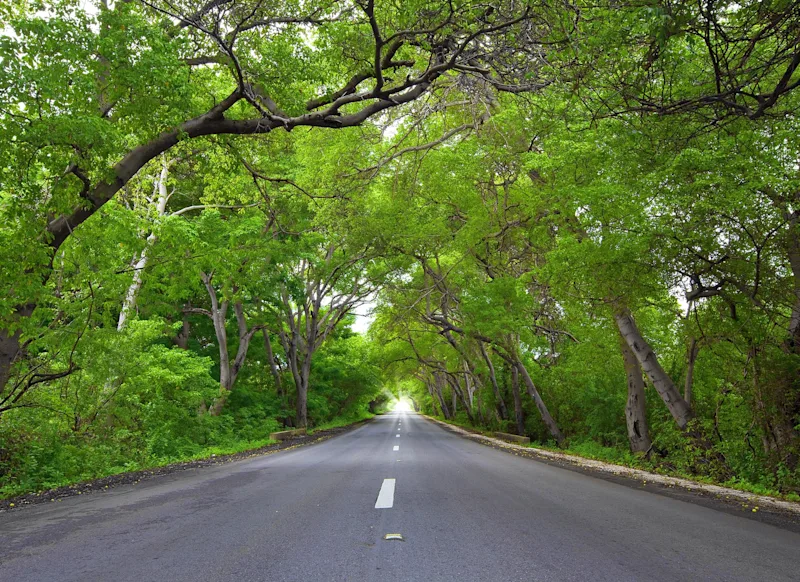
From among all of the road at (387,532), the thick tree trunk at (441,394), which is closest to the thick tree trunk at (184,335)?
the road at (387,532)

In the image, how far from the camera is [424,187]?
16234 millimetres

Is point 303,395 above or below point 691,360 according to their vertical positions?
below

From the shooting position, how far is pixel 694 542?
423 centimetres

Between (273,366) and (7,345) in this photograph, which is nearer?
(7,345)

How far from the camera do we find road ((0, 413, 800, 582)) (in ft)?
11.2

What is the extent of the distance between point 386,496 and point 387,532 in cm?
186

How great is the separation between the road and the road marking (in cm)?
3

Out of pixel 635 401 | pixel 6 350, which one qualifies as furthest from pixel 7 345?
pixel 635 401

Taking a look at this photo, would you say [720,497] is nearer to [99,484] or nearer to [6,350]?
[99,484]

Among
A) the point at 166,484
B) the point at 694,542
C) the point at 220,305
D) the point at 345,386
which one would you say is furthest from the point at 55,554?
the point at 345,386

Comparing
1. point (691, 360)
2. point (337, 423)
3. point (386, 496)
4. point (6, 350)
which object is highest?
point (691, 360)

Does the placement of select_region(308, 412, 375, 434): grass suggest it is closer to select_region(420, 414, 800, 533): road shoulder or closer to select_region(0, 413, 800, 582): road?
select_region(420, 414, 800, 533): road shoulder

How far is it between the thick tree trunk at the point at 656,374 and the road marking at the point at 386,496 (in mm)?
7451

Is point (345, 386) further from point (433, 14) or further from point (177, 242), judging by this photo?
point (433, 14)
